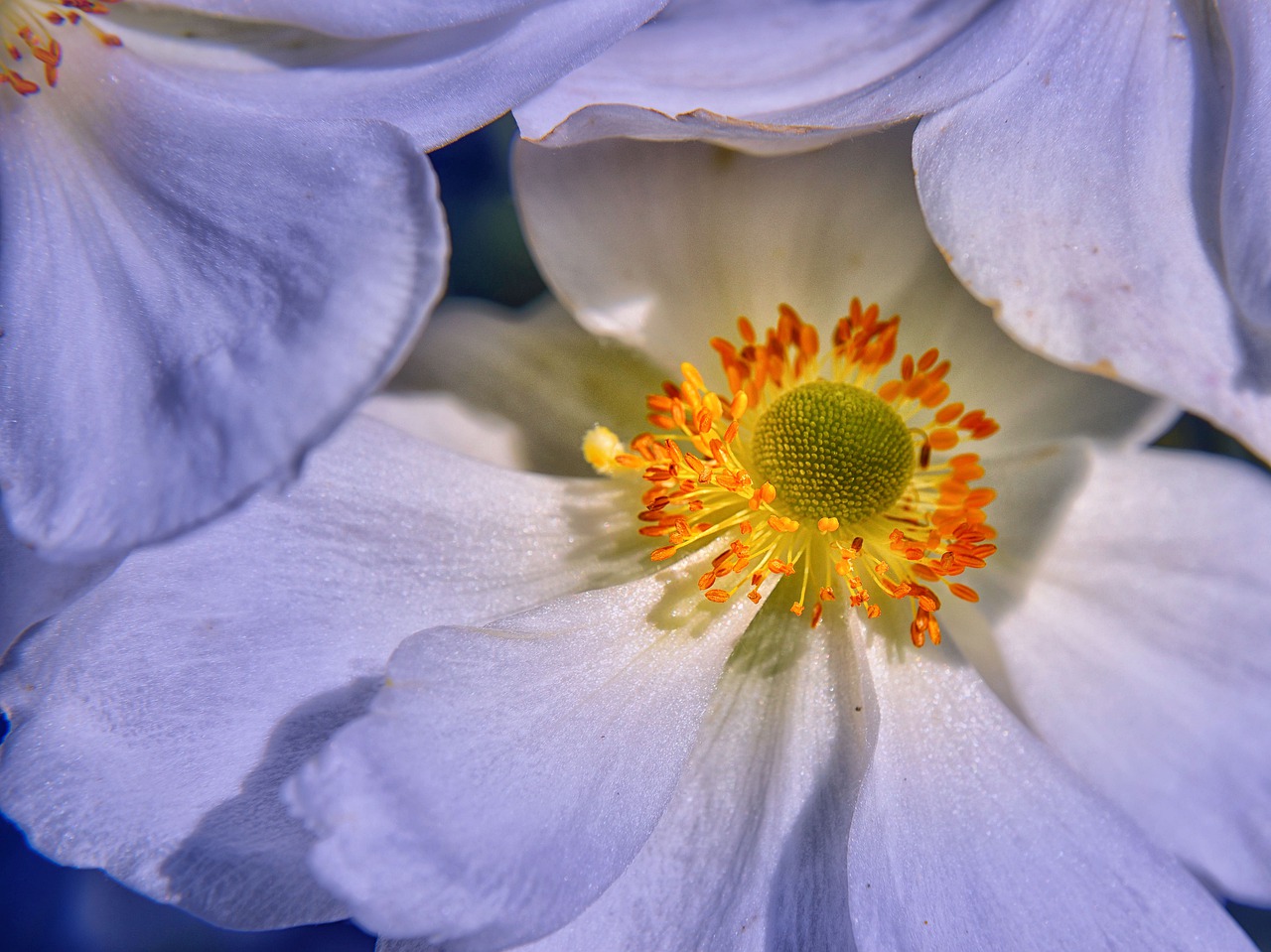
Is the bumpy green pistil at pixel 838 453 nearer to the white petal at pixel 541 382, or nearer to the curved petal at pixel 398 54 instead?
the white petal at pixel 541 382

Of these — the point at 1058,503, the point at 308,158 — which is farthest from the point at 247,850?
the point at 1058,503

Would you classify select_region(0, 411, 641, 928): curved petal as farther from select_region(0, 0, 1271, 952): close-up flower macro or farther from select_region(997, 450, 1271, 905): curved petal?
select_region(997, 450, 1271, 905): curved petal

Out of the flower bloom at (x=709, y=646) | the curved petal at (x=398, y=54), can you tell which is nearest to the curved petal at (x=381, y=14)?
the curved petal at (x=398, y=54)

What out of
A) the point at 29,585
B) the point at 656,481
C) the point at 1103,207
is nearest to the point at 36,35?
the point at 29,585

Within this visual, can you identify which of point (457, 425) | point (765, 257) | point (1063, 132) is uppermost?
point (1063, 132)

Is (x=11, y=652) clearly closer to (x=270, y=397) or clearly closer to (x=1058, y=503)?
(x=270, y=397)

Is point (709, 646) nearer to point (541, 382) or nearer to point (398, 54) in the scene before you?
point (541, 382)

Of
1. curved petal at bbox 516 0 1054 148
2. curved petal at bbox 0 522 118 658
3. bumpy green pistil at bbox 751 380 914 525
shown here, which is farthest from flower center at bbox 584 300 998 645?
curved petal at bbox 0 522 118 658
